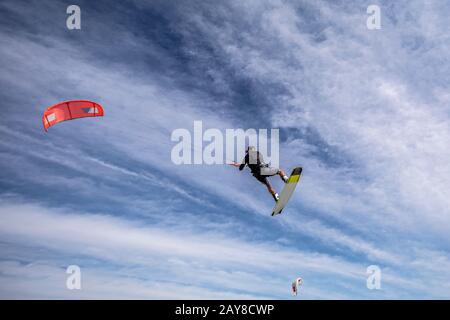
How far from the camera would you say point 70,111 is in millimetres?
26672

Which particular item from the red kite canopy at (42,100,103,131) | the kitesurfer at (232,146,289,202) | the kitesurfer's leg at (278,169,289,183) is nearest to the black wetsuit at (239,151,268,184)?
the kitesurfer at (232,146,289,202)

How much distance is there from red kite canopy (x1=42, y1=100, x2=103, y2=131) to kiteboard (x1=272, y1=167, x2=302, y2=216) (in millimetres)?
14900

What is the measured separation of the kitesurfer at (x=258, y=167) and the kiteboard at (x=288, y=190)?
393 mm

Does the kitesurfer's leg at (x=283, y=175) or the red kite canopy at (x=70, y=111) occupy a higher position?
the red kite canopy at (x=70, y=111)

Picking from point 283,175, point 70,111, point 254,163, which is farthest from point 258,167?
point 70,111

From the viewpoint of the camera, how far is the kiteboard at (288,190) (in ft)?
75.8

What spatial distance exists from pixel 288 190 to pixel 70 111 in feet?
54.5

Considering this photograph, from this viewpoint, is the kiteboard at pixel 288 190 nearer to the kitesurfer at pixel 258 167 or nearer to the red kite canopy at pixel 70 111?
the kitesurfer at pixel 258 167

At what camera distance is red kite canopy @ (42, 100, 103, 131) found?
84.4 feet

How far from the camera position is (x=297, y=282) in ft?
97.9

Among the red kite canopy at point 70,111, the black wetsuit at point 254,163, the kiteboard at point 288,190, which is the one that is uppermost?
the red kite canopy at point 70,111

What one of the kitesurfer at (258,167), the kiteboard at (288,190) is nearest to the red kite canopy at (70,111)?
the kitesurfer at (258,167)
